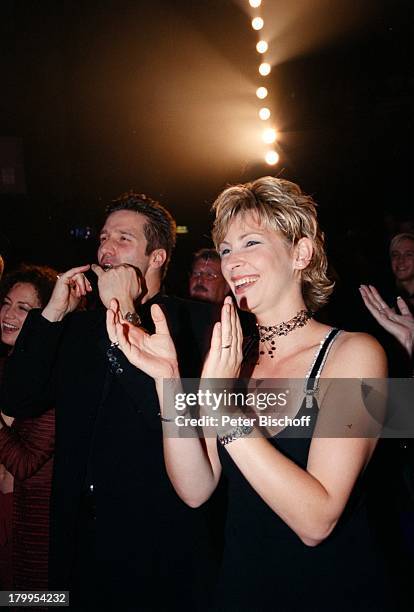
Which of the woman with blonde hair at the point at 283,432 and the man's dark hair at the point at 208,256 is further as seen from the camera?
the man's dark hair at the point at 208,256

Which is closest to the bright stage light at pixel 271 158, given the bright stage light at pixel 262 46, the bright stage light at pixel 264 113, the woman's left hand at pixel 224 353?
the bright stage light at pixel 264 113

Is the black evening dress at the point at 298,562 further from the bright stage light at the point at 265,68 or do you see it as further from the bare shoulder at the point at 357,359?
the bright stage light at the point at 265,68

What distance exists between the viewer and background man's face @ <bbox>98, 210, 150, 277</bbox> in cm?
233

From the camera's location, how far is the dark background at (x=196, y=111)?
5.09 m

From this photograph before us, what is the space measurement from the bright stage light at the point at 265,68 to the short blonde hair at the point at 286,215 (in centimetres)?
447

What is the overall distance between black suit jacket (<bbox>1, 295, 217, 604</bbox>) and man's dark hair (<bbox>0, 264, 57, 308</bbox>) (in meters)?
0.70

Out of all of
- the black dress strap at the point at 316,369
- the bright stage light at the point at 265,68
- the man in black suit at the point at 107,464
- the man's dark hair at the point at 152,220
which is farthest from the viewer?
the bright stage light at the point at 265,68

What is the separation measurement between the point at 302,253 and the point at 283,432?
0.60 meters

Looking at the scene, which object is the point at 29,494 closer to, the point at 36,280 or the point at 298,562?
the point at 36,280

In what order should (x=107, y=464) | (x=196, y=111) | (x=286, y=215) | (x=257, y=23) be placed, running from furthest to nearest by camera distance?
(x=196, y=111) < (x=257, y=23) < (x=107, y=464) < (x=286, y=215)

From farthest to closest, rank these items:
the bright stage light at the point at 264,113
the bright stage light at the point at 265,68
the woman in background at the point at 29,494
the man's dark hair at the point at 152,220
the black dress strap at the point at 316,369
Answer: the bright stage light at the point at 264,113
the bright stage light at the point at 265,68
the man's dark hair at the point at 152,220
the woman in background at the point at 29,494
the black dress strap at the point at 316,369

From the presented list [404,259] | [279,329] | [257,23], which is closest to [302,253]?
[279,329]

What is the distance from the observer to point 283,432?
54.6 inches

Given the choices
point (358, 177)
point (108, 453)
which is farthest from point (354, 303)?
point (108, 453)
